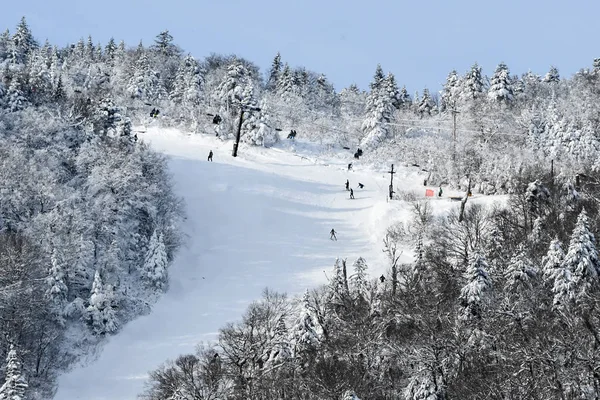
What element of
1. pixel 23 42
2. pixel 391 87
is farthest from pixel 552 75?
pixel 23 42

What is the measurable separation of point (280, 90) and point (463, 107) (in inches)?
1081

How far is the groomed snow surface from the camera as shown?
39.7 metres

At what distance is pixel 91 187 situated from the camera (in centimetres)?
4884

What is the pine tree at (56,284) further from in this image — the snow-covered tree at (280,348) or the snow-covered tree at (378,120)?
the snow-covered tree at (378,120)

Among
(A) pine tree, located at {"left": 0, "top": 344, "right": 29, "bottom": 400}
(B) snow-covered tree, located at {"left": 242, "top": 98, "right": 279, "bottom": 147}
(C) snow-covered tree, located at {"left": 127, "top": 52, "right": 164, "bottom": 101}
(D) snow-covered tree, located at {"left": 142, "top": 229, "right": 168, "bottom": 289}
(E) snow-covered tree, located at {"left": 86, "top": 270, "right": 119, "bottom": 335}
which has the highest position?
(C) snow-covered tree, located at {"left": 127, "top": 52, "right": 164, "bottom": 101}

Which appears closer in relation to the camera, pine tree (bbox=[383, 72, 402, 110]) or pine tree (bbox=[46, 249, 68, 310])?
pine tree (bbox=[46, 249, 68, 310])

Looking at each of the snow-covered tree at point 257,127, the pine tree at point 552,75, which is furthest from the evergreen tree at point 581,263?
the pine tree at point 552,75

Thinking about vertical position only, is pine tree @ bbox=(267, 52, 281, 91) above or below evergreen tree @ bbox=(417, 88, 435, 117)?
above

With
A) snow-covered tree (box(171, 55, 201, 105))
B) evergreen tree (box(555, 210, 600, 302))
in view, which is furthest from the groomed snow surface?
evergreen tree (box(555, 210, 600, 302))

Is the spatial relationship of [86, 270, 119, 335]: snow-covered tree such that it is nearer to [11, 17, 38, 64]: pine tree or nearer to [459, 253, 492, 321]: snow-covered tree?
[459, 253, 492, 321]: snow-covered tree

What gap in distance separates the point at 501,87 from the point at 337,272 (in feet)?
181

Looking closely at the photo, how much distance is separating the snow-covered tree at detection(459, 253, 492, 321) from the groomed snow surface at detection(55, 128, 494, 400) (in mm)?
14719

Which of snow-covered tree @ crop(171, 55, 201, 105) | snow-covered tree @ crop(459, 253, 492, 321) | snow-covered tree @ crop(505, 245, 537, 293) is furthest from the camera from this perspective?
snow-covered tree @ crop(171, 55, 201, 105)

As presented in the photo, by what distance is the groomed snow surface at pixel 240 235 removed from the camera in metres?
39.7
